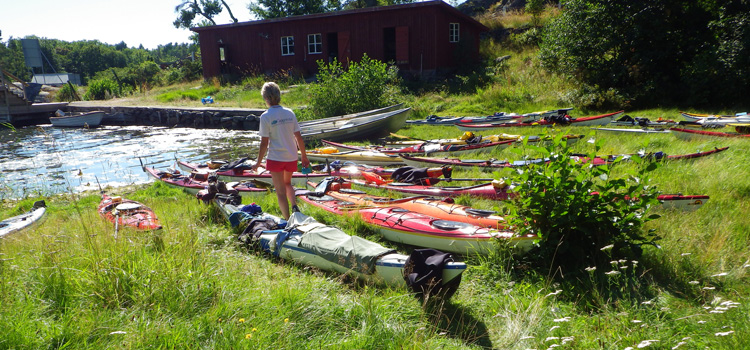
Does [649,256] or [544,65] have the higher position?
[544,65]

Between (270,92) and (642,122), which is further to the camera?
(642,122)

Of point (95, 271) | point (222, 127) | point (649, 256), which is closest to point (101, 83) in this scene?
point (222, 127)

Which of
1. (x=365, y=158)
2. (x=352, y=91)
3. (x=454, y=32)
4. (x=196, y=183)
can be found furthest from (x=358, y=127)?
(x=454, y=32)

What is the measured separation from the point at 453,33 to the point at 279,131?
62.4 ft

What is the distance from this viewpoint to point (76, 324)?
261 centimetres

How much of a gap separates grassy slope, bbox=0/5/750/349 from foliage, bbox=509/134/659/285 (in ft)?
0.97

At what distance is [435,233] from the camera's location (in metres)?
4.34

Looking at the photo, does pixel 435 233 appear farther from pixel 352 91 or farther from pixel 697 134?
pixel 352 91

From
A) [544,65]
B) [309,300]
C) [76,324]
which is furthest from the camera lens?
[544,65]

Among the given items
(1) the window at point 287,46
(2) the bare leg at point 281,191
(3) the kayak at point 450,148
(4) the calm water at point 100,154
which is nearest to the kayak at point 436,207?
(2) the bare leg at point 281,191

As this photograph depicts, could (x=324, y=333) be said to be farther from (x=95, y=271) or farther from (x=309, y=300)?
(x=95, y=271)

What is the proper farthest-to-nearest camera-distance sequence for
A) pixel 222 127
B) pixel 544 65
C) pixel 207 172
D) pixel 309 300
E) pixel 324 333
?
pixel 222 127 < pixel 544 65 < pixel 207 172 < pixel 309 300 < pixel 324 333

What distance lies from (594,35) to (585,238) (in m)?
12.0

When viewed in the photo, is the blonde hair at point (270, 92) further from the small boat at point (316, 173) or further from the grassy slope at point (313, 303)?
the small boat at point (316, 173)
